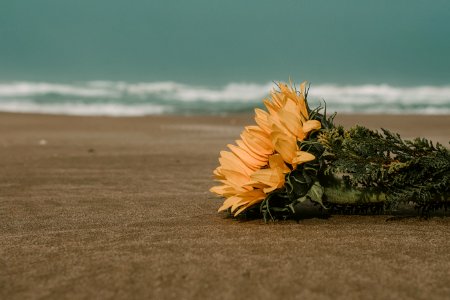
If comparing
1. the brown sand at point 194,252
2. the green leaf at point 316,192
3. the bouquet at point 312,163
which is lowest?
the brown sand at point 194,252

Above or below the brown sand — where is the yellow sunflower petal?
above

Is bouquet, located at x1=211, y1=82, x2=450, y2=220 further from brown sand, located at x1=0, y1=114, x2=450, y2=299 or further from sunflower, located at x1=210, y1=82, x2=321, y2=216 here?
brown sand, located at x1=0, y1=114, x2=450, y2=299

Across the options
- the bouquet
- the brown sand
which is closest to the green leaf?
the bouquet

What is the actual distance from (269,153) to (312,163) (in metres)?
0.15

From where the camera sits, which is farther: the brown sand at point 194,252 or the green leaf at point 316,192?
the green leaf at point 316,192

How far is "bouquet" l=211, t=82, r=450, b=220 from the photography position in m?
2.00

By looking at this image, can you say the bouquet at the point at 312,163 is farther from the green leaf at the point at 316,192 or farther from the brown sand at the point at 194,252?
the brown sand at the point at 194,252

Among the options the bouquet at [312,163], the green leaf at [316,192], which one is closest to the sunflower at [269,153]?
the bouquet at [312,163]

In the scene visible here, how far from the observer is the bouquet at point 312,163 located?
2.00m

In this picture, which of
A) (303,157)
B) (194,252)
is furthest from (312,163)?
(194,252)

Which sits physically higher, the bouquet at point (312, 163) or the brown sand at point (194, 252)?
the bouquet at point (312, 163)

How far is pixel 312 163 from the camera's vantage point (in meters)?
2.04

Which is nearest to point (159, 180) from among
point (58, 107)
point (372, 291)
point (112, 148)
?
point (372, 291)

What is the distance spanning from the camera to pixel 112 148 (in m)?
7.08
